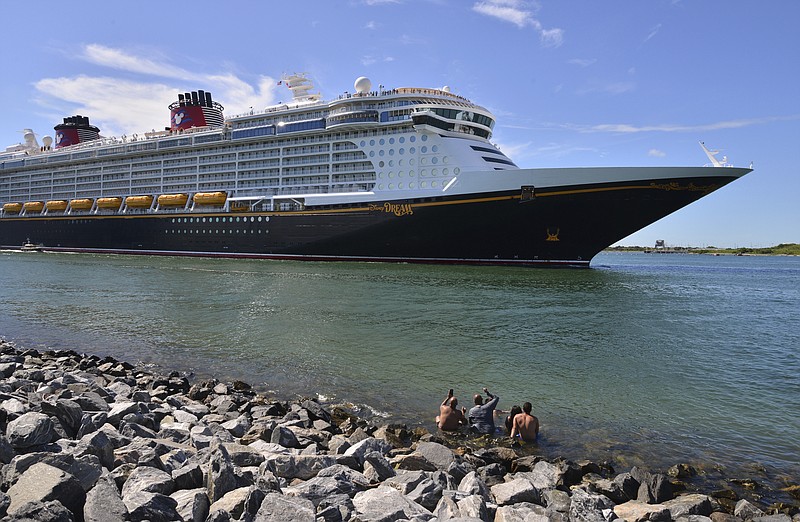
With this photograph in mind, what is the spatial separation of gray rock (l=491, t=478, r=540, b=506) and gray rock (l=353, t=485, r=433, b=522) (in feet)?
3.37

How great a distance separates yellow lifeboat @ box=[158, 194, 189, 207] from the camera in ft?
175

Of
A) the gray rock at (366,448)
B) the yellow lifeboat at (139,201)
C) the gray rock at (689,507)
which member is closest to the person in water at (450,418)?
the gray rock at (366,448)

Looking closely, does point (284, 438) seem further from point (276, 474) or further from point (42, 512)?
point (42, 512)

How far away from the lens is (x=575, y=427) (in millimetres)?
8281

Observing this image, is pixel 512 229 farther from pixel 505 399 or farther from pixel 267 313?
pixel 505 399

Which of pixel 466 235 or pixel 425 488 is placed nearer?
pixel 425 488

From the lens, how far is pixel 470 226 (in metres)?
37.8

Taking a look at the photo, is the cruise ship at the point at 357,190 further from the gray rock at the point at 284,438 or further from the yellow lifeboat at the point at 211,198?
the gray rock at the point at 284,438

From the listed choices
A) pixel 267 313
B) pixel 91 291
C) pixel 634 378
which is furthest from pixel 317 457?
pixel 91 291

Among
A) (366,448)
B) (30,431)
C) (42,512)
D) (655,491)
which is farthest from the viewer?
(366,448)

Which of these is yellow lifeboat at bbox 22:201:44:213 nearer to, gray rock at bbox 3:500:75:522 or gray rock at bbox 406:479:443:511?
gray rock at bbox 3:500:75:522

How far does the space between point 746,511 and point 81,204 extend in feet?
239

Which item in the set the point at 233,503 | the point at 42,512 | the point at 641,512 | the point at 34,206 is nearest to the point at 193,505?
the point at 233,503

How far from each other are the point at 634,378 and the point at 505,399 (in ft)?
12.3
